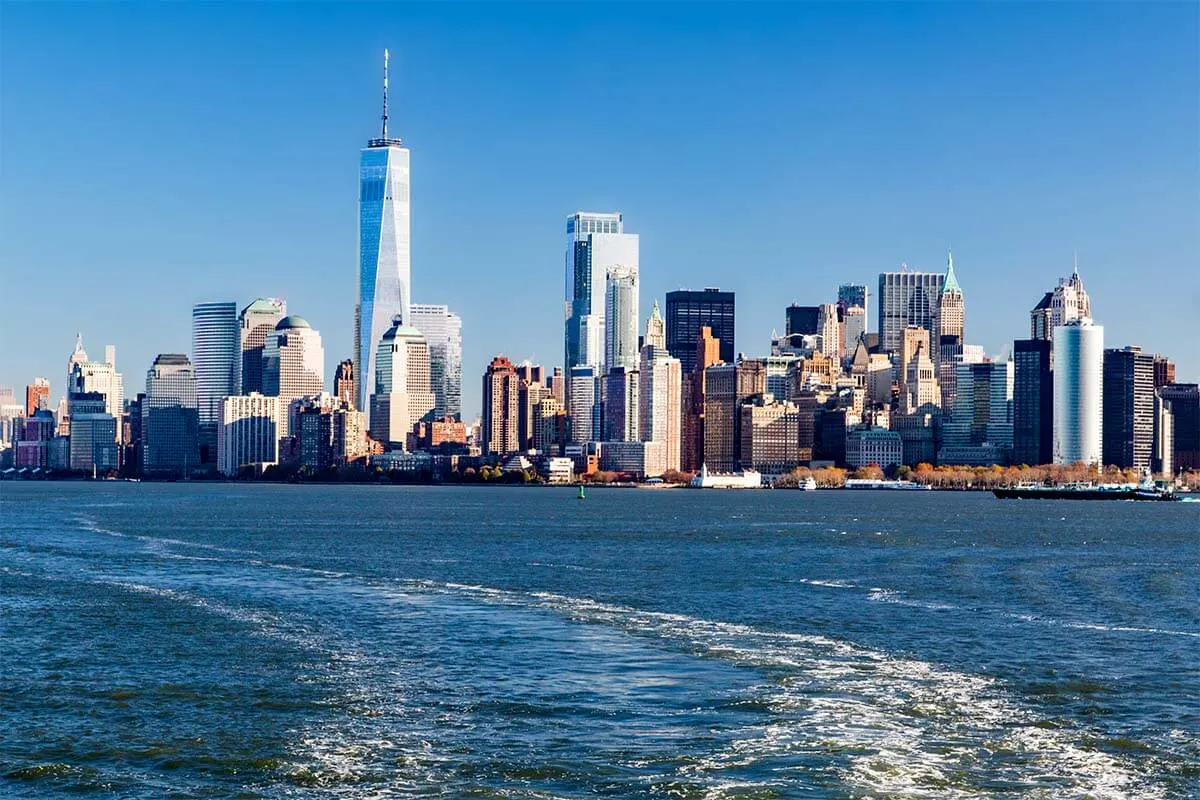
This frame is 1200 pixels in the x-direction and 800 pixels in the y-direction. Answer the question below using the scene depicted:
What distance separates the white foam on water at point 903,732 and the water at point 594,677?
0.10 metres

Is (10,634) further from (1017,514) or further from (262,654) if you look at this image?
(1017,514)

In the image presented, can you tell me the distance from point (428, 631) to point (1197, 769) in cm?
→ 2515

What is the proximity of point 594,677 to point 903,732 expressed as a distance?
903 centimetres

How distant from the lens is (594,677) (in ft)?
135

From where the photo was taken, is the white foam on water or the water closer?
the white foam on water

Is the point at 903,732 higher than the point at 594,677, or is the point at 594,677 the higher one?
the point at 594,677

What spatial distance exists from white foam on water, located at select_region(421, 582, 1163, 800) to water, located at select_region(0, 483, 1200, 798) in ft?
0.32

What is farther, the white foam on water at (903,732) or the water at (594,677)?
the water at (594,677)

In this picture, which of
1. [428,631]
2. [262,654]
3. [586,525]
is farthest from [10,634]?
[586,525]

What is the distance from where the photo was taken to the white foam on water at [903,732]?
30.6m

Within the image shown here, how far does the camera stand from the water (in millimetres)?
31156

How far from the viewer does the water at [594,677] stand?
102 ft

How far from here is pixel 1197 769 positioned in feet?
103

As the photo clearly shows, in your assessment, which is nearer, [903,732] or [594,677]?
[903,732]
